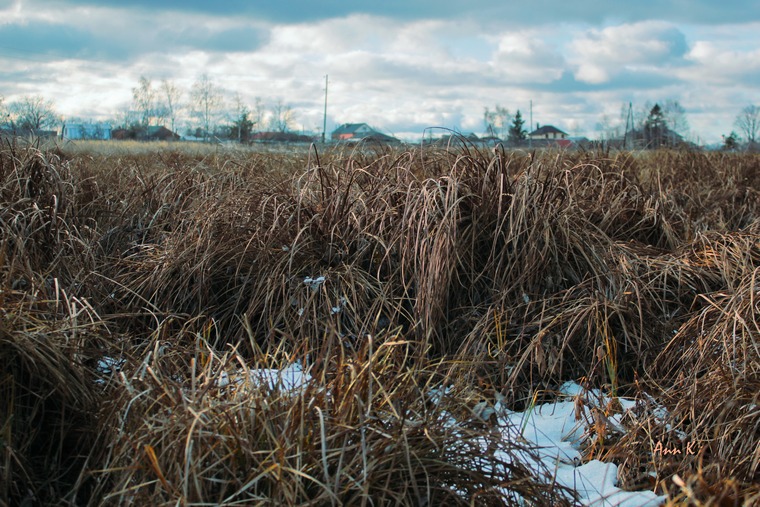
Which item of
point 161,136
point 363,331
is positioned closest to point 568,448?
point 363,331

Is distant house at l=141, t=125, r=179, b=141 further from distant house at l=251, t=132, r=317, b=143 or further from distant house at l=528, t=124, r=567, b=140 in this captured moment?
distant house at l=528, t=124, r=567, b=140

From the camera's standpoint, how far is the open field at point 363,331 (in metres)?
1.90

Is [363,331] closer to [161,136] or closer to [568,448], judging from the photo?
[568,448]

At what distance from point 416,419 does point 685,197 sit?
4.55 meters

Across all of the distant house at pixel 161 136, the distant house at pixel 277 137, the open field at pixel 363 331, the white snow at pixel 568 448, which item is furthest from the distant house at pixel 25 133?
the distant house at pixel 161 136

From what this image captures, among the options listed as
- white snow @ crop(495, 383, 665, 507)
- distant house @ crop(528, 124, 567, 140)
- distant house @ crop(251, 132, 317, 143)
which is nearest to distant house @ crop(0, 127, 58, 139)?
white snow @ crop(495, 383, 665, 507)

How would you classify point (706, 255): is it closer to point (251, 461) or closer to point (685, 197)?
point (685, 197)

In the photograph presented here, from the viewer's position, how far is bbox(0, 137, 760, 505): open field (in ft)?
6.24

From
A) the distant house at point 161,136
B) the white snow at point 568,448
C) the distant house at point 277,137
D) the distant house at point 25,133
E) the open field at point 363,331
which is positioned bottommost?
the white snow at point 568,448

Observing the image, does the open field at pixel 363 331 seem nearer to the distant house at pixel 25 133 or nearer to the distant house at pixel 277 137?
the distant house at pixel 25 133

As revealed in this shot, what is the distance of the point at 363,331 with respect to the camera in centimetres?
304

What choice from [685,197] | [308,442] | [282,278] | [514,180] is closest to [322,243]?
[282,278]

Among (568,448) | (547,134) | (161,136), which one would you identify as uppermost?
(161,136)

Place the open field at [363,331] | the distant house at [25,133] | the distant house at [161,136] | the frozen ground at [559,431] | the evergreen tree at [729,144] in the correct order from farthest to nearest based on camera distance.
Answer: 1. the distant house at [161,136]
2. the evergreen tree at [729,144]
3. the distant house at [25,133]
4. the frozen ground at [559,431]
5. the open field at [363,331]
